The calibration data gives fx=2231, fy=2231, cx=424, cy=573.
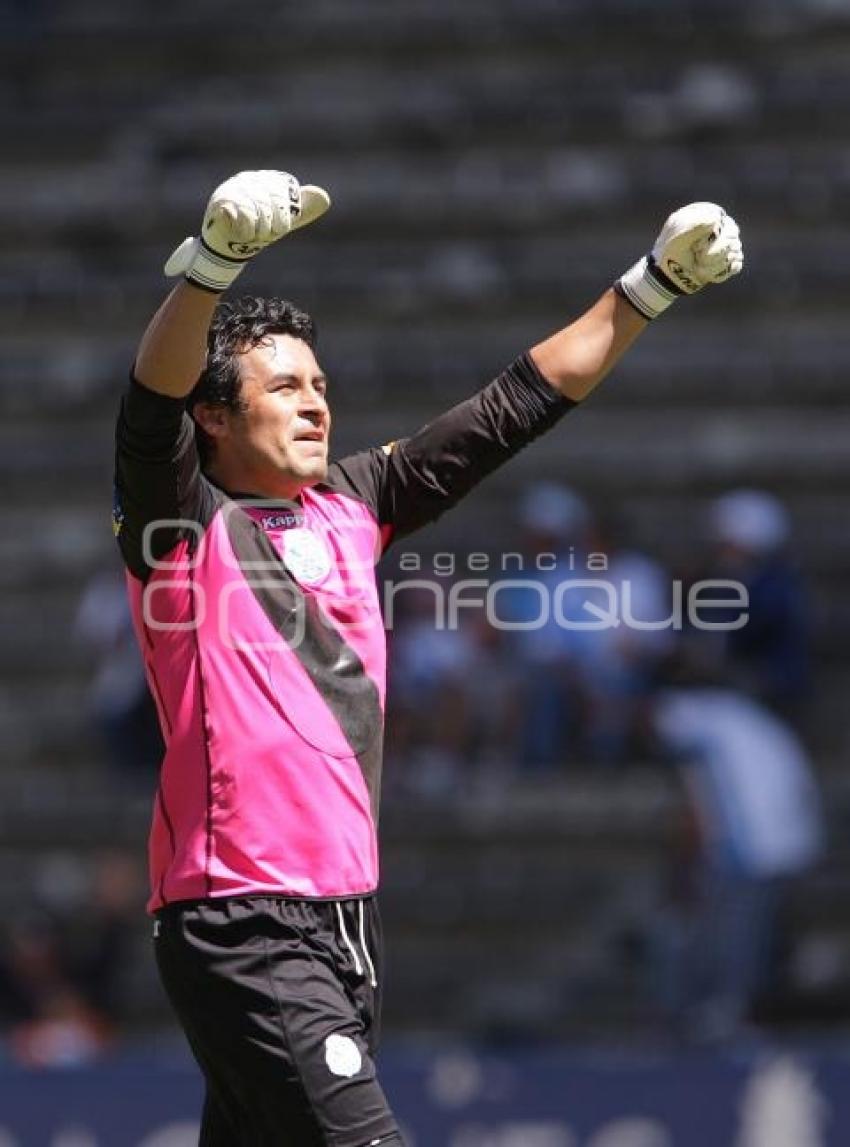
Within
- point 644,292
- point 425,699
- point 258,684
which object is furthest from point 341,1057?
point 425,699

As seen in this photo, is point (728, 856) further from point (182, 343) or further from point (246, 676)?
point (182, 343)

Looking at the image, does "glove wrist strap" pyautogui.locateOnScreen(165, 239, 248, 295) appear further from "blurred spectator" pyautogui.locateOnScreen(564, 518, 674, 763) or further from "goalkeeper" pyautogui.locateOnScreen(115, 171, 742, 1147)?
"blurred spectator" pyautogui.locateOnScreen(564, 518, 674, 763)

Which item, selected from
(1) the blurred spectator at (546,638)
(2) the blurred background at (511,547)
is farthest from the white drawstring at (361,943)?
(1) the blurred spectator at (546,638)

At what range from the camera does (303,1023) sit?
12.7ft

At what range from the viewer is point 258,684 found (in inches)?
159

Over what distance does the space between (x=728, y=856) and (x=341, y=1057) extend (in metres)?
4.60

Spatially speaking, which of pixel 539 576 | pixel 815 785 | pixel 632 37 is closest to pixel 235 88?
pixel 632 37

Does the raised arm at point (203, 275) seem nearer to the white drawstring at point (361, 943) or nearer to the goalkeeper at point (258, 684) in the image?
the goalkeeper at point (258, 684)

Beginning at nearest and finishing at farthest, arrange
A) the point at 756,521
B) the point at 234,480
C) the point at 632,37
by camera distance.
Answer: the point at 234,480 < the point at 756,521 < the point at 632,37

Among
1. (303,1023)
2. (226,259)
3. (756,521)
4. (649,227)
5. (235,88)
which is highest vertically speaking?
(235,88)

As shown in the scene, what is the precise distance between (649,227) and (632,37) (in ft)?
4.32

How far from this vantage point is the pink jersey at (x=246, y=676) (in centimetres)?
396

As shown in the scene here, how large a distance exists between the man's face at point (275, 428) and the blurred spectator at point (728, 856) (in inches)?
170

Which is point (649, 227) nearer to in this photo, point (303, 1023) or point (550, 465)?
point (550, 465)
